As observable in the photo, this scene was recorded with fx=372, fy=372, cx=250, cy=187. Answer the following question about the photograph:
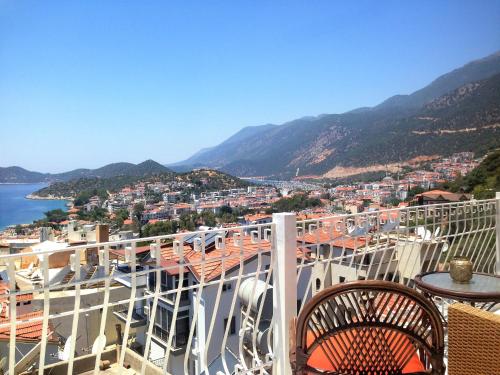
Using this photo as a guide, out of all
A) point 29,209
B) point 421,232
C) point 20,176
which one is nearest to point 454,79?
point 29,209

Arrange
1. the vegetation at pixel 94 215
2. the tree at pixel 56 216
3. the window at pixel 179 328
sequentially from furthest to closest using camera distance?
the tree at pixel 56 216 → the vegetation at pixel 94 215 → the window at pixel 179 328

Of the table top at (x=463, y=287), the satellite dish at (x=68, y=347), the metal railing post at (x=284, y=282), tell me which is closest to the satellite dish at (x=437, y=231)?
the table top at (x=463, y=287)

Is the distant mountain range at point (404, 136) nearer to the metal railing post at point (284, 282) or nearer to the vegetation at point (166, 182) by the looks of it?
the vegetation at point (166, 182)

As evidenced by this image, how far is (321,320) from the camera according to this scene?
147 cm

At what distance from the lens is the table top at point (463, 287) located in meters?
2.05

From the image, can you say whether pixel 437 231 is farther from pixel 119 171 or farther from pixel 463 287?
pixel 119 171

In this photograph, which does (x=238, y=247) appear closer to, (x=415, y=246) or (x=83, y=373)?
(x=415, y=246)

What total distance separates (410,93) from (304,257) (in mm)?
178089

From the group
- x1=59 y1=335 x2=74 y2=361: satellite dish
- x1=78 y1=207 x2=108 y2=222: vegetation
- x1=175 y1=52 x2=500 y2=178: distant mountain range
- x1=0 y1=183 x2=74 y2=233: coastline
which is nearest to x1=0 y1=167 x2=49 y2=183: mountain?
x1=0 y1=183 x2=74 y2=233: coastline

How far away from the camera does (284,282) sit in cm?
220

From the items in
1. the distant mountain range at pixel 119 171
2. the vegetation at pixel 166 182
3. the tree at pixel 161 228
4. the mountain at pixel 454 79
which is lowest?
the tree at pixel 161 228

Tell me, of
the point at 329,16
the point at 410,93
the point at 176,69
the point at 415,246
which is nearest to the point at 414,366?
the point at 415,246

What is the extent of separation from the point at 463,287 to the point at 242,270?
1.32m

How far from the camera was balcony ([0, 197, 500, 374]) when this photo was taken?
1553 millimetres
